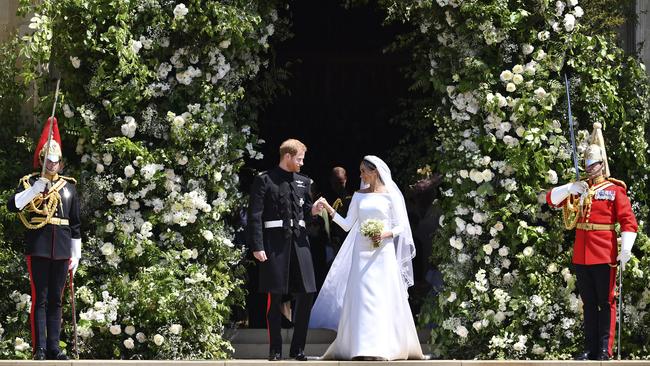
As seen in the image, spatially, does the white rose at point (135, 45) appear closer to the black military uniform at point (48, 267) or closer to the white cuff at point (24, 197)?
the black military uniform at point (48, 267)

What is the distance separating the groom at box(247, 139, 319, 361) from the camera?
483 inches

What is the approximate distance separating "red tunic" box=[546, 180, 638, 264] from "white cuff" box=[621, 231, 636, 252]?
0.04 meters

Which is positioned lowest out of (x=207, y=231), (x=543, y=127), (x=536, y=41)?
(x=207, y=231)

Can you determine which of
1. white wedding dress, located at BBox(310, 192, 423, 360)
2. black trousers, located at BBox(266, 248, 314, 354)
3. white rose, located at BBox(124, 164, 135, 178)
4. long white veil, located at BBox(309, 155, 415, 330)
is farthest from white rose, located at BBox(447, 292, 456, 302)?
white rose, located at BBox(124, 164, 135, 178)

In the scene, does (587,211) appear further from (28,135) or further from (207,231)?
(28,135)

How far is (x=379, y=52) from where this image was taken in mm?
17375

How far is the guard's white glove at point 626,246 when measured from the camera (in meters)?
12.1

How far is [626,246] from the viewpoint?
12.1 metres

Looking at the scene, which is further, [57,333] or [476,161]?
[476,161]

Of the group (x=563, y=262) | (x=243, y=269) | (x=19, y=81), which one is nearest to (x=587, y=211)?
(x=563, y=262)

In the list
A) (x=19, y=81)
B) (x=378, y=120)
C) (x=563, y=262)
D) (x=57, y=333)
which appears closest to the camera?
(x=57, y=333)

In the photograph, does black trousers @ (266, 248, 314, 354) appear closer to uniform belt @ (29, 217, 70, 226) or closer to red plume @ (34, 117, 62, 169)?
uniform belt @ (29, 217, 70, 226)

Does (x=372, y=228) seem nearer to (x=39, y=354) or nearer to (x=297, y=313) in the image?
(x=297, y=313)

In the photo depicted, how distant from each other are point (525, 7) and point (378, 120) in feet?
12.3
